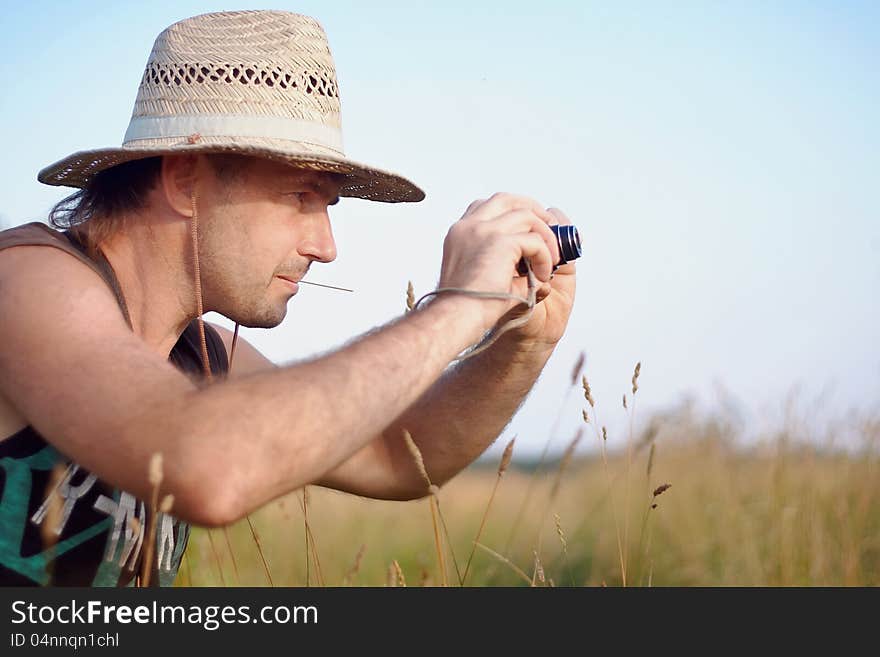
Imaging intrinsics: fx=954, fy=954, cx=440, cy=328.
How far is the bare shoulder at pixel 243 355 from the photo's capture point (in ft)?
9.66

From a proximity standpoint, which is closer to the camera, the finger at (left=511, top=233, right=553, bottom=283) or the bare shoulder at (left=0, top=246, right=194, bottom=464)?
the bare shoulder at (left=0, top=246, right=194, bottom=464)

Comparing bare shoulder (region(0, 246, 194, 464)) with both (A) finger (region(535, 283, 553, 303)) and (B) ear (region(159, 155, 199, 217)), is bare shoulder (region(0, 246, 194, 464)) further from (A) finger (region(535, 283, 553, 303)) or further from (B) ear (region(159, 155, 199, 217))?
(A) finger (region(535, 283, 553, 303))

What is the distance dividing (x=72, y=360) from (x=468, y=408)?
49.2 inches

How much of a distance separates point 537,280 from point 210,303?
896mm

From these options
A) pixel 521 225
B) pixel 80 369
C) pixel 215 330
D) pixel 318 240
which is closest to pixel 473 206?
pixel 521 225

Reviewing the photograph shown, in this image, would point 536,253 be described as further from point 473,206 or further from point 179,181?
point 179,181

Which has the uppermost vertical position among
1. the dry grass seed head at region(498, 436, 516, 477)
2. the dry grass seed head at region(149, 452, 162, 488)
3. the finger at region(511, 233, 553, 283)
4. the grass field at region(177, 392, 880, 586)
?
the finger at region(511, 233, 553, 283)

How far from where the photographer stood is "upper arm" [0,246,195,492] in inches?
59.6

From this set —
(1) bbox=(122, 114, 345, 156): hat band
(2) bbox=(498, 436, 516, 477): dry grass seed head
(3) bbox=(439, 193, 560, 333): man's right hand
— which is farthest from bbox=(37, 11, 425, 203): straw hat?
(2) bbox=(498, 436, 516, 477): dry grass seed head

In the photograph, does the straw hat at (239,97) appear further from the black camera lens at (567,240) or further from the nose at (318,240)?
the black camera lens at (567,240)

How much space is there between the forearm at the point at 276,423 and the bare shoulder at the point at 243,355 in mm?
1401

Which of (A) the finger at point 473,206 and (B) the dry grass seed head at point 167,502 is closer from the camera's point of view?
(B) the dry grass seed head at point 167,502

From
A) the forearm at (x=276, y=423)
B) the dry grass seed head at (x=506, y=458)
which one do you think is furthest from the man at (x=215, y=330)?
the dry grass seed head at (x=506, y=458)
